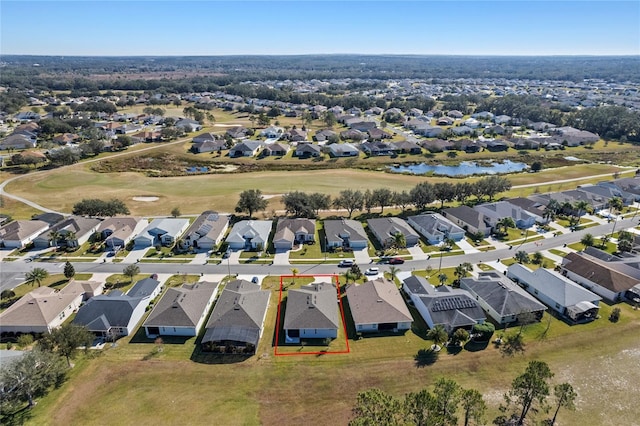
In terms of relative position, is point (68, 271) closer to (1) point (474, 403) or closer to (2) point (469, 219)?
(1) point (474, 403)

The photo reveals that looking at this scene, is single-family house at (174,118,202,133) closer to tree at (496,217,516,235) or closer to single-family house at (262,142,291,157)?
single-family house at (262,142,291,157)

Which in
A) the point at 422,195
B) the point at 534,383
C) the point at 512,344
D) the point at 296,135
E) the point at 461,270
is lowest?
the point at 512,344

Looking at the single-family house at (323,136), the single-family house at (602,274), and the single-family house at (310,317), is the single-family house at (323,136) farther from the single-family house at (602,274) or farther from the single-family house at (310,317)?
the single-family house at (310,317)

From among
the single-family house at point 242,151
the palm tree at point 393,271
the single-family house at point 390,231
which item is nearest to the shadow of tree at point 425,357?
the palm tree at point 393,271

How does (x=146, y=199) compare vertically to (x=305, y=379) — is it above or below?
above

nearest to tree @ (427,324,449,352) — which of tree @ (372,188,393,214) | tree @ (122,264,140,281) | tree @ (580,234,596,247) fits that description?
tree @ (372,188,393,214)

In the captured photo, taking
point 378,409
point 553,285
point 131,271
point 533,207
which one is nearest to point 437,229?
point 553,285

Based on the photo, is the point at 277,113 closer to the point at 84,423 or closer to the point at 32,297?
the point at 32,297
